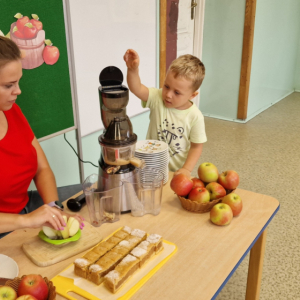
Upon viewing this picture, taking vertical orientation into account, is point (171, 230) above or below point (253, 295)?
above

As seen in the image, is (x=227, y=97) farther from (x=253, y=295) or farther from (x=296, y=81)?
(x=253, y=295)

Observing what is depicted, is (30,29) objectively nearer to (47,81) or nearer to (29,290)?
(47,81)

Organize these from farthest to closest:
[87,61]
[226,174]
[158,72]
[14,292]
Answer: [158,72]
[87,61]
[226,174]
[14,292]

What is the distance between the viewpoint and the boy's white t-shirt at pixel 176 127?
5.47 ft

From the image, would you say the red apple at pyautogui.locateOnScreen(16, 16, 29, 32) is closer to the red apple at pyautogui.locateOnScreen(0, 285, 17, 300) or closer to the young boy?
the young boy

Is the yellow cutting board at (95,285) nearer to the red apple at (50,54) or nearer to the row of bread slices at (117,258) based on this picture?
the row of bread slices at (117,258)

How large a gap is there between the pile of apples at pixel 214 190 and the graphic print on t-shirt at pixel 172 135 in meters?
0.37

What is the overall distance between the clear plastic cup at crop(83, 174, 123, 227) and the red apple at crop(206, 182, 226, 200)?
0.33m

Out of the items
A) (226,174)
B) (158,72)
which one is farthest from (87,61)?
(226,174)

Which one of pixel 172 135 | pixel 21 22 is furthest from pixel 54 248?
pixel 21 22

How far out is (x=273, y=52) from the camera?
15.3ft

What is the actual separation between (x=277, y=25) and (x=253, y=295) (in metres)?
3.92

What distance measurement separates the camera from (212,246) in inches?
42.4

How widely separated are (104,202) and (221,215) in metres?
0.40
